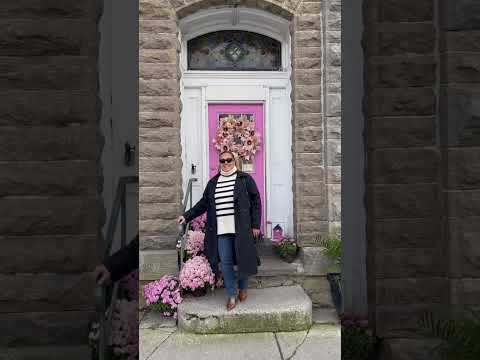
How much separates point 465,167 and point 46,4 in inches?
106

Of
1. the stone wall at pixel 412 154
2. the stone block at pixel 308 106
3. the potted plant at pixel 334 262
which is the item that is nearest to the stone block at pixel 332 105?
the stone block at pixel 308 106

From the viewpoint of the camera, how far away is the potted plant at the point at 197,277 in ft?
17.2

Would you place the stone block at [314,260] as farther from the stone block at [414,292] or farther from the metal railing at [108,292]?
the metal railing at [108,292]

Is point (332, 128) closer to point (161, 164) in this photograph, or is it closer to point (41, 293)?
point (161, 164)

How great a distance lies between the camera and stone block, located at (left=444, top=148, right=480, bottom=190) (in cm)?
304

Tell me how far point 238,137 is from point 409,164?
464 centimetres

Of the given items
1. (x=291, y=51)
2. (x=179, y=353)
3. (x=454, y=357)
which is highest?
(x=291, y=51)

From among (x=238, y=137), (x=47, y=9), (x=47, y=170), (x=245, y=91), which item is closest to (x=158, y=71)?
(x=245, y=91)

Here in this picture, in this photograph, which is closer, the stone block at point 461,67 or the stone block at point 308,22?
the stone block at point 461,67

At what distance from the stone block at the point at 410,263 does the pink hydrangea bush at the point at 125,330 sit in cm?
165

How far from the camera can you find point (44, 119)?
2766 mm

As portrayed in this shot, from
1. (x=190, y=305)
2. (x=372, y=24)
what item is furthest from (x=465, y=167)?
(x=190, y=305)

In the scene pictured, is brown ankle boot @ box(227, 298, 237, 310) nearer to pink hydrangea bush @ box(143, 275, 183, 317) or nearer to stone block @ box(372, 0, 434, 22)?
pink hydrangea bush @ box(143, 275, 183, 317)

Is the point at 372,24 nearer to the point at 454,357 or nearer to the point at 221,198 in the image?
the point at 454,357
